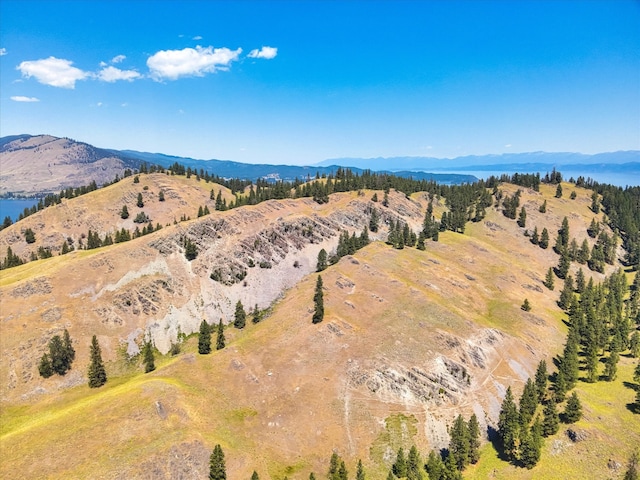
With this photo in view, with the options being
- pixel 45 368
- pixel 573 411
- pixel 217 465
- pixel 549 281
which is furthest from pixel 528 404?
pixel 45 368

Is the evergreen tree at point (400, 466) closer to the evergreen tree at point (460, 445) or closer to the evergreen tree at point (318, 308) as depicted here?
the evergreen tree at point (460, 445)

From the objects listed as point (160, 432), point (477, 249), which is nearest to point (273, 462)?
point (160, 432)

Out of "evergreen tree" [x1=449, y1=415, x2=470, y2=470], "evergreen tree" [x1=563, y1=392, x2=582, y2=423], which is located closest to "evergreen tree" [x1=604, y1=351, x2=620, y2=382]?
"evergreen tree" [x1=563, y1=392, x2=582, y2=423]

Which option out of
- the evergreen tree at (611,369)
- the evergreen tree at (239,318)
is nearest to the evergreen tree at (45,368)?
the evergreen tree at (239,318)

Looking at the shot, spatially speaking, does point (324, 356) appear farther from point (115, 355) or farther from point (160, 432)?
Answer: point (115, 355)

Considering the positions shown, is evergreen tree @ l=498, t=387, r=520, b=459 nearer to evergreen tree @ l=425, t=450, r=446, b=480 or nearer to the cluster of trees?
evergreen tree @ l=425, t=450, r=446, b=480

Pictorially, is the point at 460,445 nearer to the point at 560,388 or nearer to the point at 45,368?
the point at 560,388

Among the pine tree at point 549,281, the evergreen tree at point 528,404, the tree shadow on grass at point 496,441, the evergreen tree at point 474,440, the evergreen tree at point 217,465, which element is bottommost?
the tree shadow on grass at point 496,441
